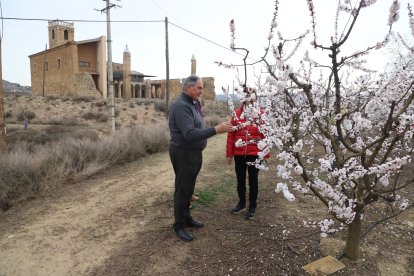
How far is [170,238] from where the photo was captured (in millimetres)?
3621

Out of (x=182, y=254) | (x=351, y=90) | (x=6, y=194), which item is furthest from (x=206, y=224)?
(x=6, y=194)

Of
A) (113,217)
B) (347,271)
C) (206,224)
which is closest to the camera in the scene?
(347,271)

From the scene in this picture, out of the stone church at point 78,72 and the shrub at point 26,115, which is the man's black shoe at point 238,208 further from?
the stone church at point 78,72

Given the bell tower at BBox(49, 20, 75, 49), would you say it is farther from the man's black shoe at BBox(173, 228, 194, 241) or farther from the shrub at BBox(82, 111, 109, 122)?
the man's black shoe at BBox(173, 228, 194, 241)

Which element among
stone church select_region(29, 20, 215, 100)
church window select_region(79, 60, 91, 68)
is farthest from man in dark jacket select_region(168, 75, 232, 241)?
church window select_region(79, 60, 91, 68)

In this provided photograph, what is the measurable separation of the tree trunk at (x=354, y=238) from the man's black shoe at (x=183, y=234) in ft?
5.38

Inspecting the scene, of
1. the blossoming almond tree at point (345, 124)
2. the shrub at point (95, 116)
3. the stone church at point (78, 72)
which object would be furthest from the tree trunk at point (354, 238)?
the stone church at point (78, 72)

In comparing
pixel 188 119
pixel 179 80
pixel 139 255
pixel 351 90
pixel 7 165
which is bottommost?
pixel 139 255

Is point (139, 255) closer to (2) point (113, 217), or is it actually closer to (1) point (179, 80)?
(2) point (113, 217)

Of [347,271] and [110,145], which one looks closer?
[347,271]

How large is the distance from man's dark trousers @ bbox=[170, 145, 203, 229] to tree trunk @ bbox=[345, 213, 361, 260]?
5.45 ft

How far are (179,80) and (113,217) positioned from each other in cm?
3494

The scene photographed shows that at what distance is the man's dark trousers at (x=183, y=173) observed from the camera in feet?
11.1

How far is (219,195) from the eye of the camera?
514 centimetres
